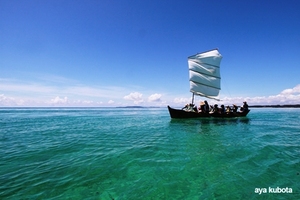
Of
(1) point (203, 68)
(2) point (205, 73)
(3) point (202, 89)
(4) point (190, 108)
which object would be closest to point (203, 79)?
(2) point (205, 73)

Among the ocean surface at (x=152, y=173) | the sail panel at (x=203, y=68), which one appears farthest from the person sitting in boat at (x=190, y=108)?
the ocean surface at (x=152, y=173)

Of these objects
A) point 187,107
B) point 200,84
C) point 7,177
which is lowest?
point 7,177

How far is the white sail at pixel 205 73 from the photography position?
118ft

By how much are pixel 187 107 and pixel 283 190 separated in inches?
979

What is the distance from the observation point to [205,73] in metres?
35.9

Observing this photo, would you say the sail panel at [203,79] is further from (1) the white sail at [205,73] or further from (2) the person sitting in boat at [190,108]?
(2) the person sitting in boat at [190,108]

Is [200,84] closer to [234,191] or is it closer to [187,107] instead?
[187,107]

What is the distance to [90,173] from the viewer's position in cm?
606

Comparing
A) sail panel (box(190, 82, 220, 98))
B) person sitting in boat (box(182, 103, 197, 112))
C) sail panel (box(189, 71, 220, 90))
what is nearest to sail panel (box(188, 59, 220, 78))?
sail panel (box(189, 71, 220, 90))

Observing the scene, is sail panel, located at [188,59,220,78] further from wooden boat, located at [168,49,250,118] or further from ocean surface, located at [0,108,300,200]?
ocean surface, located at [0,108,300,200]

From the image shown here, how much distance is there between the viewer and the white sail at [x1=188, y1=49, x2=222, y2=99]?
35.9 meters

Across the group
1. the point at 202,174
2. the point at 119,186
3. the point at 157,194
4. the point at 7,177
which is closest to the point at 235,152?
the point at 202,174

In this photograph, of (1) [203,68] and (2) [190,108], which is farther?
(1) [203,68]

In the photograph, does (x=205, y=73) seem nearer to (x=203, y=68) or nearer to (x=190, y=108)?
(x=203, y=68)
